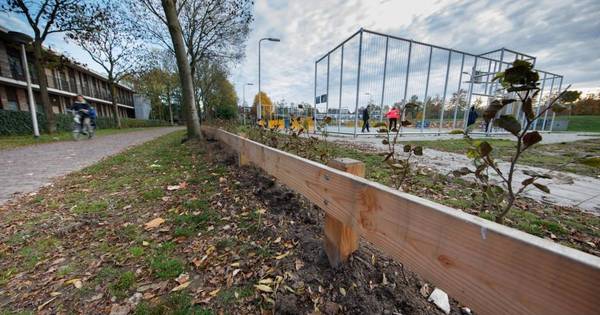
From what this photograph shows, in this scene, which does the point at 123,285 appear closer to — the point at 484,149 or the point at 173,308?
the point at 173,308

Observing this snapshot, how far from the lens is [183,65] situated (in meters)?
7.21

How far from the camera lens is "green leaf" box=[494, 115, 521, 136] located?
0.99 m

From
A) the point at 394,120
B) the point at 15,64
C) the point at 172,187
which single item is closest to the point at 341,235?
the point at 394,120

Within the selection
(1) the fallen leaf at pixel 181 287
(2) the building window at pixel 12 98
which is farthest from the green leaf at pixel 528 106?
(2) the building window at pixel 12 98

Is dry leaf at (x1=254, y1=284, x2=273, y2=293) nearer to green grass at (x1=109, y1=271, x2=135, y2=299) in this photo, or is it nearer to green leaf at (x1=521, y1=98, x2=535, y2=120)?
green grass at (x1=109, y1=271, x2=135, y2=299)

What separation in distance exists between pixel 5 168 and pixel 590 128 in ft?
139

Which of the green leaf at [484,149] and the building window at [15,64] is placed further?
the building window at [15,64]

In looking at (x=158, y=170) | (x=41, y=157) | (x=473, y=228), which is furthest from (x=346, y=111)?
(x=473, y=228)

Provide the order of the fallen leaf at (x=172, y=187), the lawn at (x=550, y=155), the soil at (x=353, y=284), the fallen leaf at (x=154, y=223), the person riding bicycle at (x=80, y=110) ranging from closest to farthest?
1. the soil at (x=353, y=284)
2. the fallen leaf at (x=154, y=223)
3. the fallen leaf at (x=172, y=187)
4. the lawn at (x=550, y=155)
5. the person riding bicycle at (x=80, y=110)

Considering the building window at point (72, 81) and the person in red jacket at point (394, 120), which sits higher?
the building window at point (72, 81)

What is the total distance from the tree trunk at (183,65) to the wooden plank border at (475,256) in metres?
7.81

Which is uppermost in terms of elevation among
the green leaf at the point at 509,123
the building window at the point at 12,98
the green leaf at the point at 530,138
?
the building window at the point at 12,98

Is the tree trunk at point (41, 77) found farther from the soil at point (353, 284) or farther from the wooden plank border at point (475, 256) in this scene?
the wooden plank border at point (475, 256)

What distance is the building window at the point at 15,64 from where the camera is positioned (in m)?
18.0
